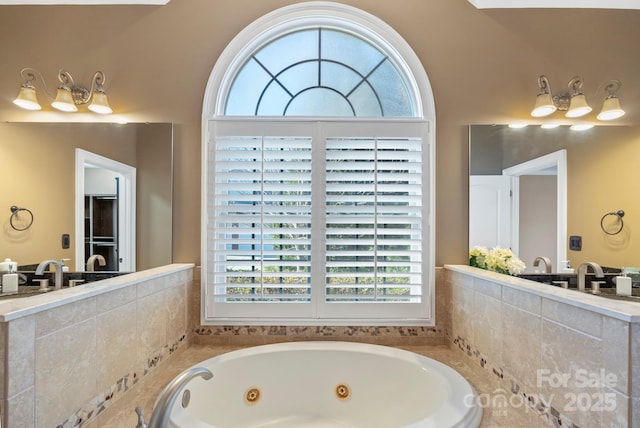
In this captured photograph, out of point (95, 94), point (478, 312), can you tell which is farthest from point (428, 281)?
point (95, 94)

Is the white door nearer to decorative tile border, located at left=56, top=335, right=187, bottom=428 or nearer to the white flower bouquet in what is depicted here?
the white flower bouquet

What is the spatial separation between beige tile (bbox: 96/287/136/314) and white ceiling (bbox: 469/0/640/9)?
2.42 metres

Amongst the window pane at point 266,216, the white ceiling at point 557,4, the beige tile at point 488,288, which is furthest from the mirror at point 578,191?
the window pane at point 266,216

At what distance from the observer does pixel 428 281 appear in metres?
1.90

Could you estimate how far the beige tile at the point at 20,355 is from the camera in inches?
32.7

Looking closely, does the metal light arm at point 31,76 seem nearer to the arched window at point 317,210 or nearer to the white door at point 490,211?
the arched window at point 317,210

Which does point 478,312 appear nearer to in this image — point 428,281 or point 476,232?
point 428,281

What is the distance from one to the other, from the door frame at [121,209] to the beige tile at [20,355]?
101 cm

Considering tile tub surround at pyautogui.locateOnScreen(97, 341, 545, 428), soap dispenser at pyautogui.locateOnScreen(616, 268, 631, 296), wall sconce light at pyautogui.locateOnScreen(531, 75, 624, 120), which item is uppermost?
wall sconce light at pyautogui.locateOnScreen(531, 75, 624, 120)

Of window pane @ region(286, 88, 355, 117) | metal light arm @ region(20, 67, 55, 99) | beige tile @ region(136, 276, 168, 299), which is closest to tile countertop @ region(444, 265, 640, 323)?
window pane @ region(286, 88, 355, 117)

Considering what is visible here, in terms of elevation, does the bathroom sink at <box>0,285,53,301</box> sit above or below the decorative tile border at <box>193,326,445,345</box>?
above

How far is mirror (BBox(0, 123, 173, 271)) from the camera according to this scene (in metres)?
1.81

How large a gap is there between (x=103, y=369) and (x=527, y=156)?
2.34m

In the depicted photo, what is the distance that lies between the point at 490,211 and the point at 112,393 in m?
2.08
